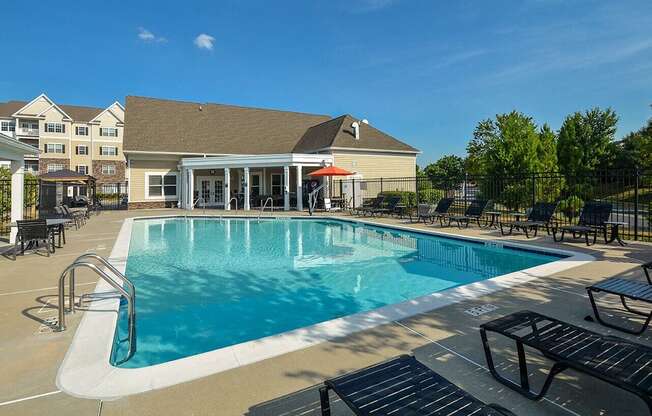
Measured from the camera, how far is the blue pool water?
526 cm

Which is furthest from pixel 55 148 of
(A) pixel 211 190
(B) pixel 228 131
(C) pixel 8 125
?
(A) pixel 211 190

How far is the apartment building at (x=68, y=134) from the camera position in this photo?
154 ft

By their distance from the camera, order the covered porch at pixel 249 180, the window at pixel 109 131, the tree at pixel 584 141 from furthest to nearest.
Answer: the window at pixel 109 131 → the covered porch at pixel 249 180 → the tree at pixel 584 141

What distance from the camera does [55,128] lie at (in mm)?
47531

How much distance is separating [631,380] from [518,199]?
1776cm

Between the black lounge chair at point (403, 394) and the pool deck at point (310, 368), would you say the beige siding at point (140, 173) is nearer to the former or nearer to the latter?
the pool deck at point (310, 368)

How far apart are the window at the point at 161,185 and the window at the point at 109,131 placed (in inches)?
1281

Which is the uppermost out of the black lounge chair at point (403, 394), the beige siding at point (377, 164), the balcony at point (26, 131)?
the balcony at point (26, 131)

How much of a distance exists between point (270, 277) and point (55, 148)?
53619 millimetres

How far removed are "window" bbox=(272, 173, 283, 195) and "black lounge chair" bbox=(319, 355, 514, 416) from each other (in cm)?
2537

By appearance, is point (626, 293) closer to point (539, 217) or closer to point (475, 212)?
point (539, 217)

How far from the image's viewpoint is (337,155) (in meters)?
24.3

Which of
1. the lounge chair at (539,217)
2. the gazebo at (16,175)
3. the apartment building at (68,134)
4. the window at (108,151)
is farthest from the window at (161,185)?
the window at (108,151)

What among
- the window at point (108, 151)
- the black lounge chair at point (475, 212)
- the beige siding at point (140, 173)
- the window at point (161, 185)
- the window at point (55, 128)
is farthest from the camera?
the window at point (108, 151)
